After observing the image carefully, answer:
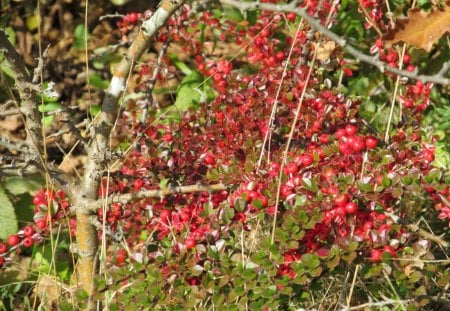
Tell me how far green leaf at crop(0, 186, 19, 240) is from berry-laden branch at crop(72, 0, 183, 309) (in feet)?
2.27

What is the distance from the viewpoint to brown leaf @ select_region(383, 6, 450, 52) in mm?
2062

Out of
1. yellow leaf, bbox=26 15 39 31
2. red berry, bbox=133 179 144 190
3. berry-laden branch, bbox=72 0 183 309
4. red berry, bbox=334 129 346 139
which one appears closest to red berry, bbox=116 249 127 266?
berry-laden branch, bbox=72 0 183 309

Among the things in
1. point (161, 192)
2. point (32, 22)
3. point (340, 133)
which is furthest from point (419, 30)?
point (32, 22)

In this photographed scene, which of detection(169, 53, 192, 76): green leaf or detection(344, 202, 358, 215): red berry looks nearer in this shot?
detection(344, 202, 358, 215): red berry

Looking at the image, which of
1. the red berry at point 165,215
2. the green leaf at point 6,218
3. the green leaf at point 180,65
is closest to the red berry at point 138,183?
the red berry at point 165,215

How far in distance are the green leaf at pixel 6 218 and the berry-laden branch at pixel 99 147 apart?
0.69 meters

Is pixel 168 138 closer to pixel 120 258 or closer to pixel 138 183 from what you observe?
pixel 138 183

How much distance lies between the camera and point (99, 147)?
1.83 meters

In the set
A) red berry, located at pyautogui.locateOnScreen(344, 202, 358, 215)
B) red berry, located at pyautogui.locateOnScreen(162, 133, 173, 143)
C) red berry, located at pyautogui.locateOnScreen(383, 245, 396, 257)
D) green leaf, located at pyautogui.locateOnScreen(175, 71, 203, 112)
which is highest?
red berry, located at pyautogui.locateOnScreen(344, 202, 358, 215)

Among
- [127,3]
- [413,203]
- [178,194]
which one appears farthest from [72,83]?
[413,203]

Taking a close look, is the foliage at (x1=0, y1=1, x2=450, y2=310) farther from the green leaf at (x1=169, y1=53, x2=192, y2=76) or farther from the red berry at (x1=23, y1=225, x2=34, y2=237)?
the green leaf at (x1=169, y1=53, x2=192, y2=76)

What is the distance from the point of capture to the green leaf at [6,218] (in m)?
2.54

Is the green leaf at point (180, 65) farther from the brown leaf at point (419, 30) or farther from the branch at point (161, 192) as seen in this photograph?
the branch at point (161, 192)

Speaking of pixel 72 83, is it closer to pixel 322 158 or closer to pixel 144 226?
pixel 144 226
